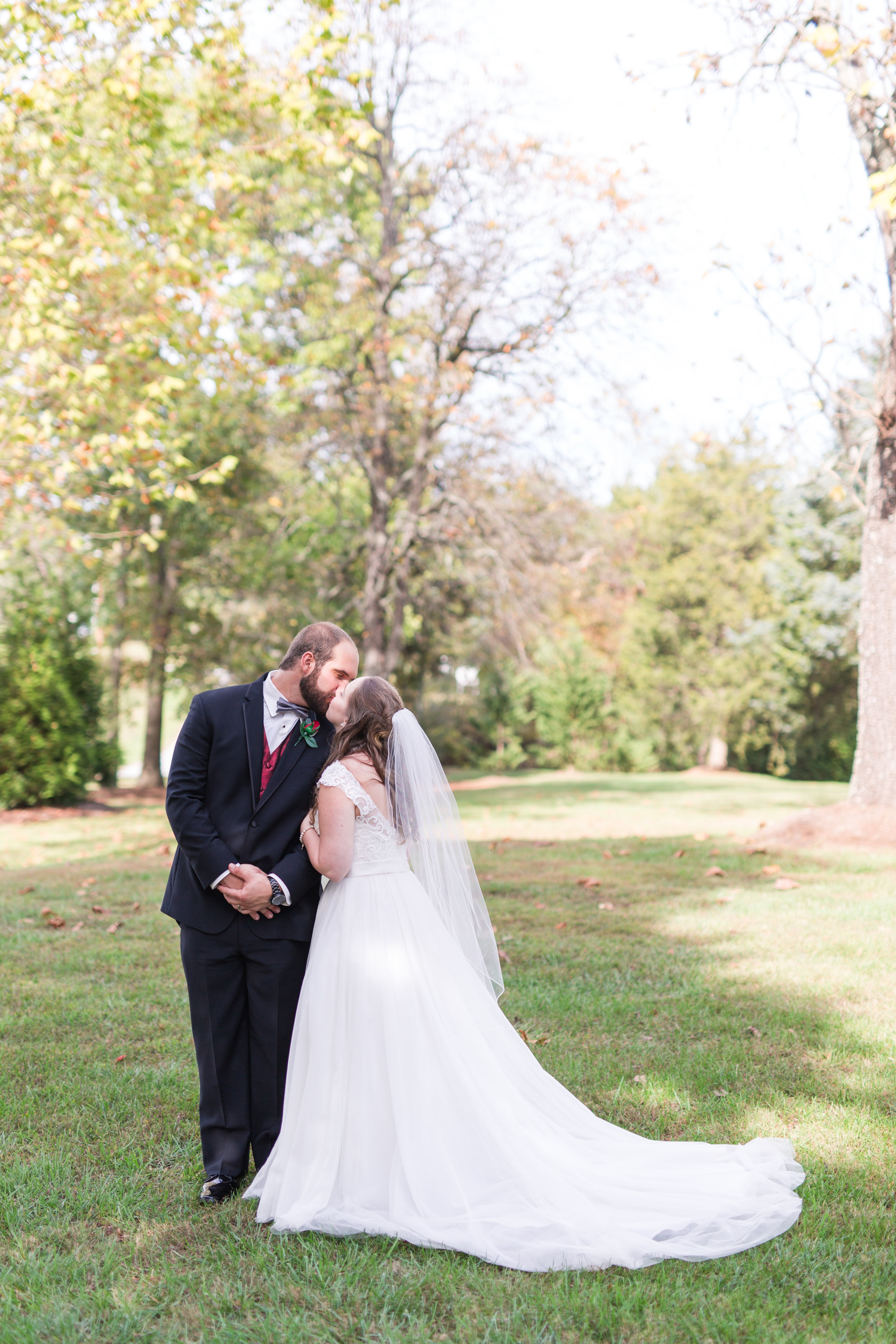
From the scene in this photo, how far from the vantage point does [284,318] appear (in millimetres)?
19062

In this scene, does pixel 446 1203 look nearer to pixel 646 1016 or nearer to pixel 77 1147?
pixel 77 1147

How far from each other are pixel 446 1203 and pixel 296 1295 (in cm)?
59

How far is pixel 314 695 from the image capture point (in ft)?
13.1

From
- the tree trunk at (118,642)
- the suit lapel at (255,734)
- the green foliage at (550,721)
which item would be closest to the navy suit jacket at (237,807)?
the suit lapel at (255,734)

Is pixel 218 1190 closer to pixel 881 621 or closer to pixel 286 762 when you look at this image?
pixel 286 762

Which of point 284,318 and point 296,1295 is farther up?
point 284,318

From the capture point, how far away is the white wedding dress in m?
3.29

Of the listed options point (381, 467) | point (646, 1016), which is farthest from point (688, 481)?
point (646, 1016)

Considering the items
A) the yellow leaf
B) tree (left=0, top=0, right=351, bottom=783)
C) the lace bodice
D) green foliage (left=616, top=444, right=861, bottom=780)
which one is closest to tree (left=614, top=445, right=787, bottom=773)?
green foliage (left=616, top=444, right=861, bottom=780)

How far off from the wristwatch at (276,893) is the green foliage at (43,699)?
13934 millimetres

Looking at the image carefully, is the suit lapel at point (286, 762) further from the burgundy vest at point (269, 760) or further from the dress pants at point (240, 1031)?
the dress pants at point (240, 1031)

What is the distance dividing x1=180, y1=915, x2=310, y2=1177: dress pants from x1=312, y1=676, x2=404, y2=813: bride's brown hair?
0.60 m

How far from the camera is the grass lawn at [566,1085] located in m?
2.91

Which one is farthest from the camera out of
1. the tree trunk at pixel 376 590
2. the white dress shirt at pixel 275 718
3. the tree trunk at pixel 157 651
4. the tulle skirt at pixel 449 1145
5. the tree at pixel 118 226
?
the tree trunk at pixel 157 651
